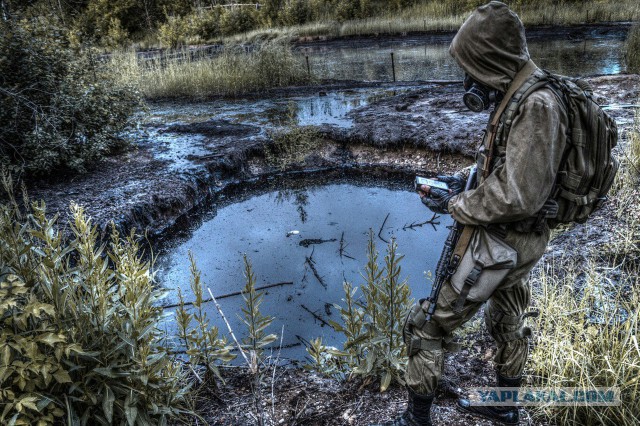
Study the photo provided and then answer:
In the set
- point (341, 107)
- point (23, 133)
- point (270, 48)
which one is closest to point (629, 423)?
point (23, 133)

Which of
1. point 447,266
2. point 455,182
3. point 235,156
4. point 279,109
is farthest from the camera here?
point 279,109

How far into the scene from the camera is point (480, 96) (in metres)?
1.97

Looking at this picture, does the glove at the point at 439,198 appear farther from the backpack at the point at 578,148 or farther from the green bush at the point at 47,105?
the green bush at the point at 47,105

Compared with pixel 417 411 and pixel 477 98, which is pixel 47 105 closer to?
pixel 477 98

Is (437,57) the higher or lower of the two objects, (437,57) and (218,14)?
the lower

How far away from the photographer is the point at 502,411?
2277mm

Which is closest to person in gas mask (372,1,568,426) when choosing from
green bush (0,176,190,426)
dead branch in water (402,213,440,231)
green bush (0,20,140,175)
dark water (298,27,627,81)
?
green bush (0,176,190,426)

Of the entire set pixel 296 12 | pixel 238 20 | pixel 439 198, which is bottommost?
pixel 439 198

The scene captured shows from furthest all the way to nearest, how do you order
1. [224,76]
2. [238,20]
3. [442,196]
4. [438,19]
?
[238,20] → [438,19] → [224,76] → [442,196]

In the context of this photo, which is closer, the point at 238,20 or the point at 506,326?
the point at 506,326

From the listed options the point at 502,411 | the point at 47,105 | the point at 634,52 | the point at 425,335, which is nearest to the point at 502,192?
the point at 425,335

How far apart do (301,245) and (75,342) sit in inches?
136

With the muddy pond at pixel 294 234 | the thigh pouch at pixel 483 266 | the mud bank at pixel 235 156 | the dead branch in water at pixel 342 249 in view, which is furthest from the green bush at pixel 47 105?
the thigh pouch at pixel 483 266

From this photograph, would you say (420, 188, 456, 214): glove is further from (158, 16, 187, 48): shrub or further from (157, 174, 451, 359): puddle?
(158, 16, 187, 48): shrub
